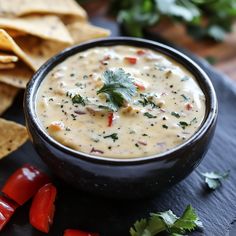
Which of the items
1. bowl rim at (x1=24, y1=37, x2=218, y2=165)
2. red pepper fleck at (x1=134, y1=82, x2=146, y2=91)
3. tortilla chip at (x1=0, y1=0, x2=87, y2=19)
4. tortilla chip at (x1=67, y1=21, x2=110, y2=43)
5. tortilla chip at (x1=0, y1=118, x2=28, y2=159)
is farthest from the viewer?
tortilla chip at (x1=67, y1=21, x2=110, y2=43)

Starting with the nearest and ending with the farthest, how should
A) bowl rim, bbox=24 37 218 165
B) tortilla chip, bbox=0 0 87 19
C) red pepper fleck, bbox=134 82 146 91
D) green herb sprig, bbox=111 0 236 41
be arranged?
bowl rim, bbox=24 37 218 165 → red pepper fleck, bbox=134 82 146 91 → tortilla chip, bbox=0 0 87 19 → green herb sprig, bbox=111 0 236 41

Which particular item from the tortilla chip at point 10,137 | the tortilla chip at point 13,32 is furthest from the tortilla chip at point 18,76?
the tortilla chip at point 10,137

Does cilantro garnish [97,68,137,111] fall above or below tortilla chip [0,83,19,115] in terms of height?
above

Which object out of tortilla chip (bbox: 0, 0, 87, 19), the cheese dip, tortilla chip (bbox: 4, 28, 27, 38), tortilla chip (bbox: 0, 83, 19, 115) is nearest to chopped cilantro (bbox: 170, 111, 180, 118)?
the cheese dip

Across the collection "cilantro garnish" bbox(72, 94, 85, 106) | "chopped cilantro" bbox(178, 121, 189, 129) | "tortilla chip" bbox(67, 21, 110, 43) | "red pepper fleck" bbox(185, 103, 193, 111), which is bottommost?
"tortilla chip" bbox(67, 21, 110, 43)

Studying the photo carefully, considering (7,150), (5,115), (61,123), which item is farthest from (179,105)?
(5,115)

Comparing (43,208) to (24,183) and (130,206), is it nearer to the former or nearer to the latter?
(24,183)

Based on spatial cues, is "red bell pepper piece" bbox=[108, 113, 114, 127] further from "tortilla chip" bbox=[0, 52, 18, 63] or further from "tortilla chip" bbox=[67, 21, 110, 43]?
"tortilla chip" bbox=[67, 21, 110, 43]
